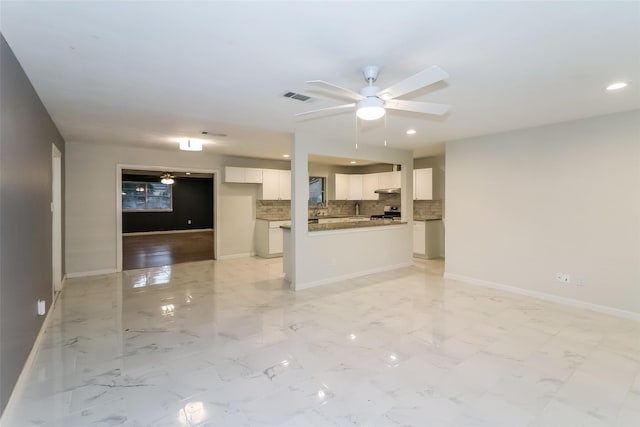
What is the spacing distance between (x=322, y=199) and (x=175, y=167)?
3.84 m

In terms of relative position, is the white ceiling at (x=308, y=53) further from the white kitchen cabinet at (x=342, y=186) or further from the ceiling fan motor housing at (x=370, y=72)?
the white kitchen cabinet at (x=342, y=186)

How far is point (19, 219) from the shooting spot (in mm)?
2352

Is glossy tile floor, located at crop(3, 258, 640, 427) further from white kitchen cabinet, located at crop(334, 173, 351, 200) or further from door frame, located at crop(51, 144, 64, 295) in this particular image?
white kitchen cabinet, located at crop(334, 173, 351, 200)

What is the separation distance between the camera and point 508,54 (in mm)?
2172

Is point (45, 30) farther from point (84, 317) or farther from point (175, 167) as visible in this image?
point (175, 167)

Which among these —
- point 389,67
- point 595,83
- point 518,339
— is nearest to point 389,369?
point 518,339

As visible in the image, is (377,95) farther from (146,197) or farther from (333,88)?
(146,197)

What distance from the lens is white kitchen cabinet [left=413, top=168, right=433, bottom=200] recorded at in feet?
23.6

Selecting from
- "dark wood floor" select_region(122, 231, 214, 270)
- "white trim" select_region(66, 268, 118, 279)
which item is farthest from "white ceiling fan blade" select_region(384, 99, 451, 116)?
"dark wood floor" select_region(122, 231, 214, 270)

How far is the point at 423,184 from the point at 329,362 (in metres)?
5.58

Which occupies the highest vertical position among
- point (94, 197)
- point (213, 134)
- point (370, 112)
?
→ point (213, 134)

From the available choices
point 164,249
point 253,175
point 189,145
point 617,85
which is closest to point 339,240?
point 189,145

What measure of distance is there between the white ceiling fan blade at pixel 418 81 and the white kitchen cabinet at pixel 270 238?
5.23m

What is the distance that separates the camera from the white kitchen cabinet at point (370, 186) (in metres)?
8.20
